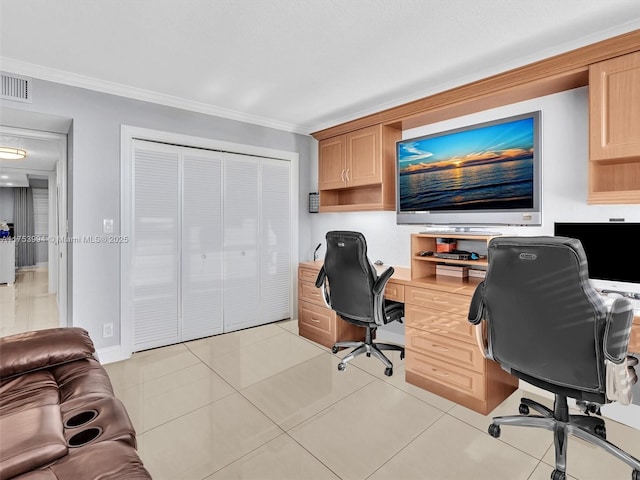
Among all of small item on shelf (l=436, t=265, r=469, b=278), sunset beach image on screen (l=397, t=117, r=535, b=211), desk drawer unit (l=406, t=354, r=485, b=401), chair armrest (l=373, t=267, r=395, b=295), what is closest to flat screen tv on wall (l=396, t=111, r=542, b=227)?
sunset beach image on screen (l=397, t=117, r=535, b=211)

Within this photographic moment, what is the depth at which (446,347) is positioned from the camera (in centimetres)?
249

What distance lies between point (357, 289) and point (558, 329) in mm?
1482

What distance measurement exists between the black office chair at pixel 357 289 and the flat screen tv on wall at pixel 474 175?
73 centimetres

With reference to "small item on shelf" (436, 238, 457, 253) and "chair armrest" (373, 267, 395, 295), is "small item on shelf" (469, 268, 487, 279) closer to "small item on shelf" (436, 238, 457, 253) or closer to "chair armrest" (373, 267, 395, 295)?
"small item on shelf" (436, 238, 457, 253)

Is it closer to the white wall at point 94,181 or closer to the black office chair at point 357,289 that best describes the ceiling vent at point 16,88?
the white wall at point 94,181

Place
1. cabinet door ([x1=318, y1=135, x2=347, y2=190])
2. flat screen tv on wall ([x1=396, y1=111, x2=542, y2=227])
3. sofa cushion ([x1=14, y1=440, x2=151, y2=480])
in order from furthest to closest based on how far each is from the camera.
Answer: cabinet door ([x1=318, y1=135, x2=347, y2=190]), flat screen tv on wall ([x1=396, y1=111, x2=542, y2=227]), sofa cushion ([x1=14, y1=440, x2=151, y2=480])

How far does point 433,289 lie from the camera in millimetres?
2572

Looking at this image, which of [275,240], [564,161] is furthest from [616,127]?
[275,240]

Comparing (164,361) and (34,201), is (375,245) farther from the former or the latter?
(34,201)

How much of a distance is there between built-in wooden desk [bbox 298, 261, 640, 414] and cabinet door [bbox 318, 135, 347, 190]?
4.60 feet

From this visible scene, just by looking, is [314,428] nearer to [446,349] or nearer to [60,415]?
[446,349]

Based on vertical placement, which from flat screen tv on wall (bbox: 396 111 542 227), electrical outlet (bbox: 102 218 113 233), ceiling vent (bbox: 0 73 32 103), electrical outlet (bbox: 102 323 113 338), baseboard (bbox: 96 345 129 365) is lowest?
baseboard (bbox: 96 345 129 365)

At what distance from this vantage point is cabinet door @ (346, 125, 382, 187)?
11.3 feet

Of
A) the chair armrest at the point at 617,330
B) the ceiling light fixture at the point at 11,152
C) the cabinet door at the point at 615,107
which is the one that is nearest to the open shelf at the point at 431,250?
the cabinet door at the point at 615,107
